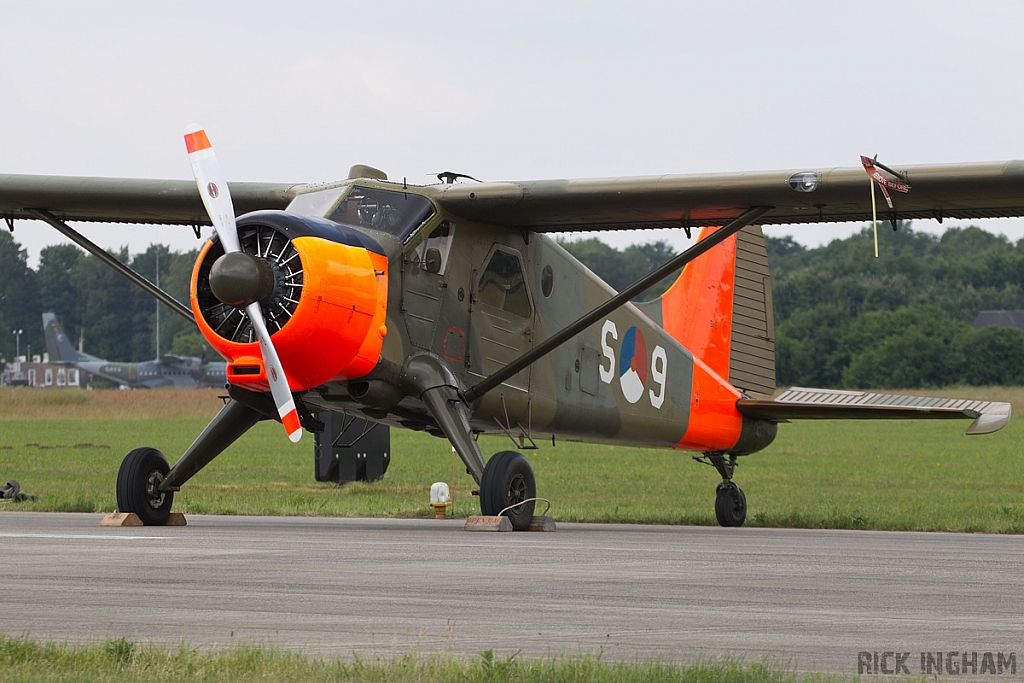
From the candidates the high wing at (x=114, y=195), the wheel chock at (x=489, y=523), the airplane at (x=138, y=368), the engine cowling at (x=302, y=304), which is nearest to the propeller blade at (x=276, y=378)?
the engine cowling at (x=302, y=304)

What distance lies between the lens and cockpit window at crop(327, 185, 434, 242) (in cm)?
1367

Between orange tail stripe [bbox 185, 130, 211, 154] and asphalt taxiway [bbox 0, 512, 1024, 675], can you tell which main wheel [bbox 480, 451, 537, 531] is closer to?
asphalt taxiway [bbox 0, 512, 1024, 675]

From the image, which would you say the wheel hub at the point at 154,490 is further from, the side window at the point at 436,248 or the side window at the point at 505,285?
the side window at the point at 505,285

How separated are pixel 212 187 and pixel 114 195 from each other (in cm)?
394

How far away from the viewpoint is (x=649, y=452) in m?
46.0

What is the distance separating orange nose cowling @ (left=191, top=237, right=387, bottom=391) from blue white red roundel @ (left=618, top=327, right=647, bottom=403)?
17.6 ft

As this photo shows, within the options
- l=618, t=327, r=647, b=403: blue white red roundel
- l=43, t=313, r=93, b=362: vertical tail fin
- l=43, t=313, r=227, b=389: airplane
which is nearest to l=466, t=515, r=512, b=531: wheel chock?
l=618, t=327, r=647, b=403: blue white red roundel

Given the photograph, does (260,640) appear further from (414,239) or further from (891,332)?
(891,332)

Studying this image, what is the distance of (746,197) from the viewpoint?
572 inches

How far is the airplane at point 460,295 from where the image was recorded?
1238 cm

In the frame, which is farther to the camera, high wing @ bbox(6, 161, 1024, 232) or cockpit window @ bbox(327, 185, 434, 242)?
high wing @ bbox(6, 161, 1024, 232)

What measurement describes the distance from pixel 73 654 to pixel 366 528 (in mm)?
8509

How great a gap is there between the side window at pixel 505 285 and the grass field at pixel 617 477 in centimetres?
325

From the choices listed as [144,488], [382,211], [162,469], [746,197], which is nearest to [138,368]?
[162,469]
